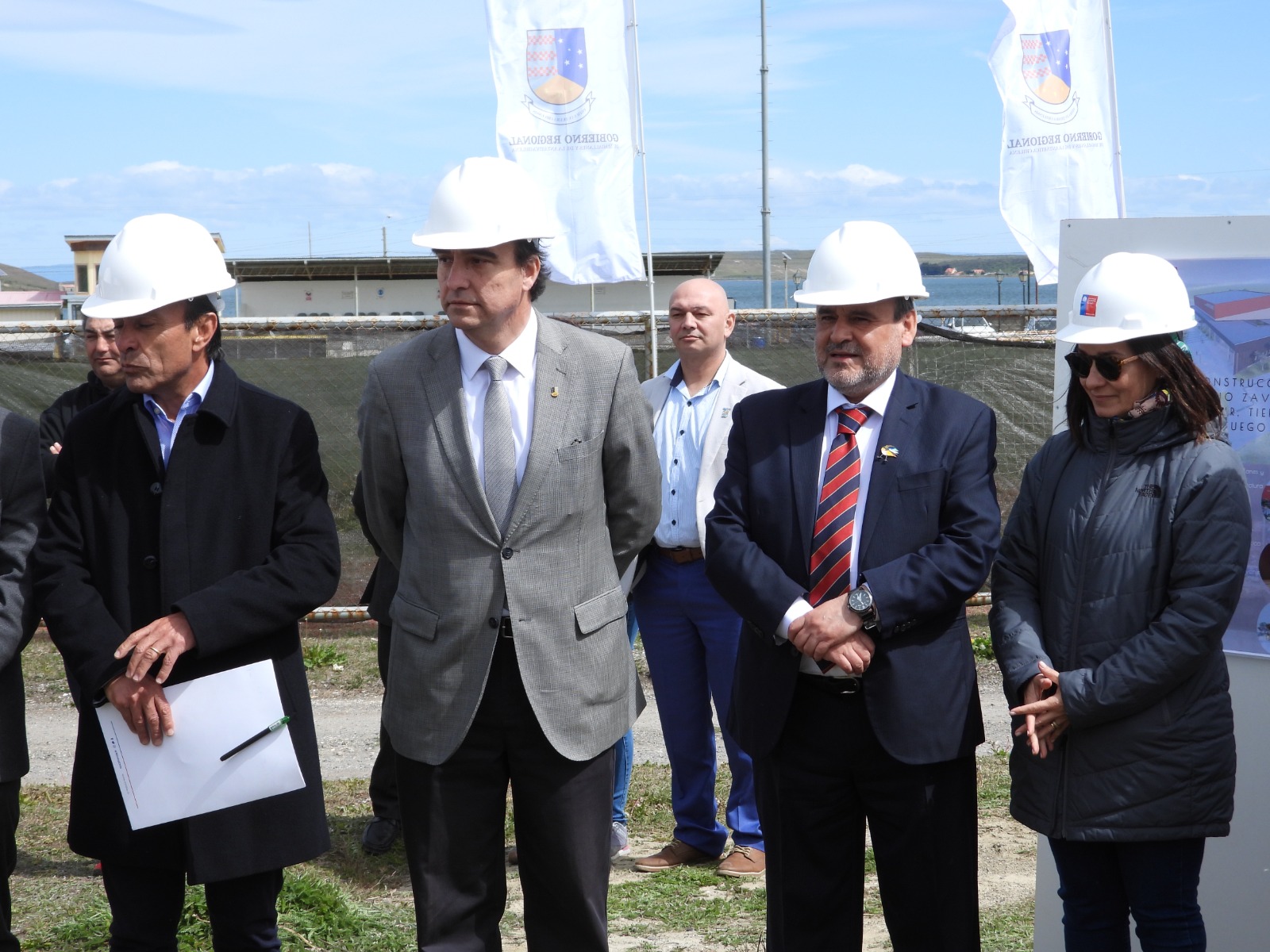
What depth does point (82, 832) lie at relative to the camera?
2982 mm

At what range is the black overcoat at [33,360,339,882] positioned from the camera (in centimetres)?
294

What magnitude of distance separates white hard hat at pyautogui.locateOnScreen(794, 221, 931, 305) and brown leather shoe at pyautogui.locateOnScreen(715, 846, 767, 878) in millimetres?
2336

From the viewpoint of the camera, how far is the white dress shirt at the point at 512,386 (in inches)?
122

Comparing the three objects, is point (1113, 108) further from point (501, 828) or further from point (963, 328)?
point (501, 828)

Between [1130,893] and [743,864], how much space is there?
1.90 m

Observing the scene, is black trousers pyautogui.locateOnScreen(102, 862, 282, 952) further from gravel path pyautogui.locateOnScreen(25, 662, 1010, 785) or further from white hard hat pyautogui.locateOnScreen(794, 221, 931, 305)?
gravel path pyautogui.locateOnScreen(25, 662, 1010, 785)

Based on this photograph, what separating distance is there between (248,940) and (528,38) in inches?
274

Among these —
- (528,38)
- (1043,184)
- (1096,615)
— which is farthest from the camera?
(1043,184)

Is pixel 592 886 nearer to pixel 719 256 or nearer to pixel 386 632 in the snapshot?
pixel 386 632

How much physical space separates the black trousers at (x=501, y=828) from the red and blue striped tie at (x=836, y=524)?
0.70 m

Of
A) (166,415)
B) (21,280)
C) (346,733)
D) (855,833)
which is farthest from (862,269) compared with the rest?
(21,280)

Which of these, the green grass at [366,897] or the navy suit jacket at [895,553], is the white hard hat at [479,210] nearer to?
the navy suit jacket at [895,553]

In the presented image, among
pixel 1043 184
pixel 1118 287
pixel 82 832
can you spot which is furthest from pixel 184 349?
pixel 1043 184

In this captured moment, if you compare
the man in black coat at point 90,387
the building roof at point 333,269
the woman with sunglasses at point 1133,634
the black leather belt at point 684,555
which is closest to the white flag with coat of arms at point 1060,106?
the black leather belt at point 684,555
